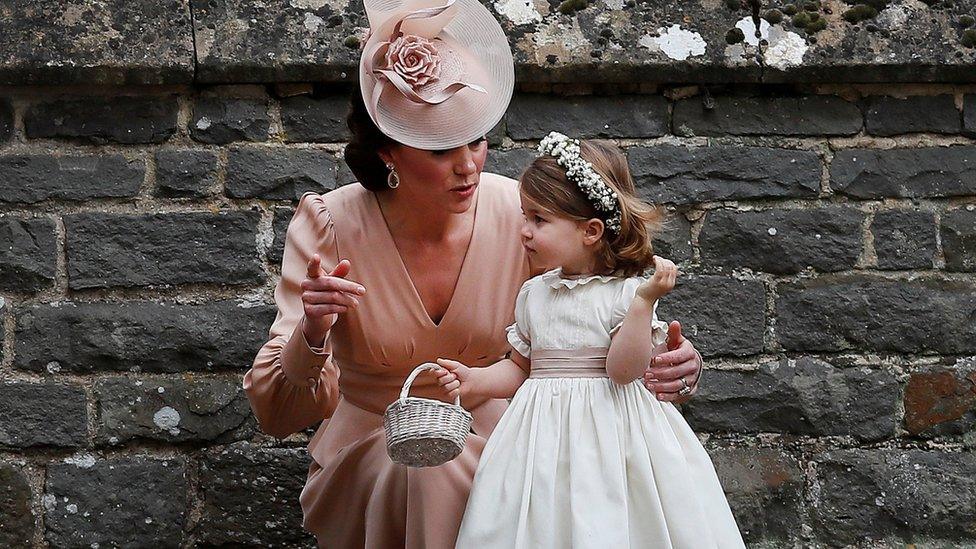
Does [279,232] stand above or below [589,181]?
below

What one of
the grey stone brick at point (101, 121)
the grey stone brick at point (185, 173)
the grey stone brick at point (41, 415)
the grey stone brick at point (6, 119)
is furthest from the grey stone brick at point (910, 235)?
the grey stone brick at point (6, 119)

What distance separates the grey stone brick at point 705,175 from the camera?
4.05m

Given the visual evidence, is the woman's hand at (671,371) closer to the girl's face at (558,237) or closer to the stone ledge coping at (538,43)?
the girl's face at (558,237)

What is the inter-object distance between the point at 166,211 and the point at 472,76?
119 centimetres

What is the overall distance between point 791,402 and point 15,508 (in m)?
2.13

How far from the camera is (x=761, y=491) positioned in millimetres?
3990

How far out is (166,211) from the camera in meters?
3.97

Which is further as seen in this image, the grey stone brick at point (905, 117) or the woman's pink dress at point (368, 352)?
the grey stone brick at point (905, 117)

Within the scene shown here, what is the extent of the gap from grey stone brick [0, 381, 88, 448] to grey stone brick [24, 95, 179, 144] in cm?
69

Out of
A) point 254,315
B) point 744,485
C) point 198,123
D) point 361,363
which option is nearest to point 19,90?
point 198,123

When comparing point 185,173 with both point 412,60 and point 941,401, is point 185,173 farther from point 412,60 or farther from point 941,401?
point 941,401

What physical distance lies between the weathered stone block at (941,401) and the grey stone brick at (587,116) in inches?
39.8

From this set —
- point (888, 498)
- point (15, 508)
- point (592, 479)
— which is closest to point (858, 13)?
point (888, 498)

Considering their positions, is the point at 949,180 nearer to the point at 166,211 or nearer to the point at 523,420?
the point at 523,420
